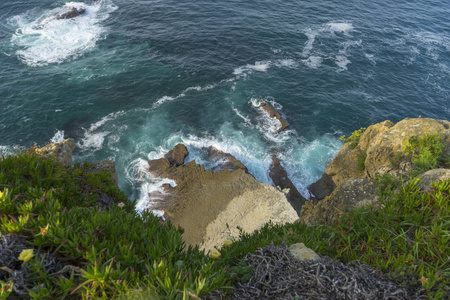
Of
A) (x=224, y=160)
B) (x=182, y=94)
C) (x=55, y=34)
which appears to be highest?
(x=55, y=34)

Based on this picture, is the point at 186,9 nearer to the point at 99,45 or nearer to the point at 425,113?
the point at 99,45

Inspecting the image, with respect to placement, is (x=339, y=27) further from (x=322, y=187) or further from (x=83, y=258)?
(x=83, y=258)

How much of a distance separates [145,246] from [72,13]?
5742cm

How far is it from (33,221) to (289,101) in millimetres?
35318

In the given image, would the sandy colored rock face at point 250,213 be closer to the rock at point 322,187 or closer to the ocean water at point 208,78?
the ocean water at point 208,78

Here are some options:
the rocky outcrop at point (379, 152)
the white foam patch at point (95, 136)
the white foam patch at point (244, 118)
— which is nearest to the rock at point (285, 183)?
the rocky outcrop at point (379, 152)

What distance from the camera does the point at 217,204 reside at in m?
24.0

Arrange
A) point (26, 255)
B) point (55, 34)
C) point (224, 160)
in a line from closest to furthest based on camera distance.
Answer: point (26, 255) → point (224, 160) → point (55, 34)

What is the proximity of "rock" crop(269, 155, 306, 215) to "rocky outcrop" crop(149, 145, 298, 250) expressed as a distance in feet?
7.24

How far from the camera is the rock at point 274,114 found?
33.6 metres

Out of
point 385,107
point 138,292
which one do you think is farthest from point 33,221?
point 385,107

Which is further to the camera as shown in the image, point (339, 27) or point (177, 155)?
point (339, 27)

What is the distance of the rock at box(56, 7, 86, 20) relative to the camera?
160 feet

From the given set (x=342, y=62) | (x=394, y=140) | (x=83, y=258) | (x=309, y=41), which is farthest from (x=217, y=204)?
(x=309, y=41)
